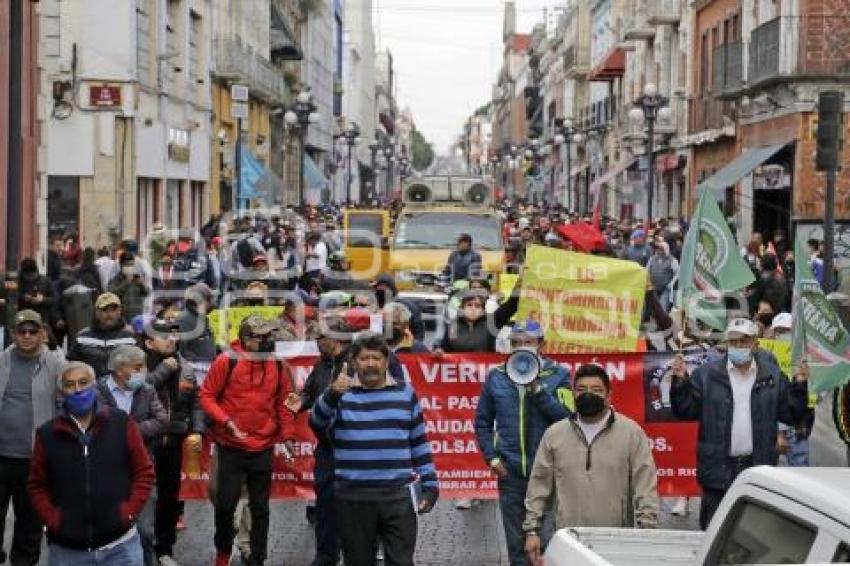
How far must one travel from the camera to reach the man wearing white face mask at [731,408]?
955 cm

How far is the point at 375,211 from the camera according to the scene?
125 feet

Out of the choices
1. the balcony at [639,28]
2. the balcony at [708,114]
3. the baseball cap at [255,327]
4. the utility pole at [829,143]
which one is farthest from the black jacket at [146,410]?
the balcony at [639,28]

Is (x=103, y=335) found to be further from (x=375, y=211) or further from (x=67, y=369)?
(x=375, y=211)

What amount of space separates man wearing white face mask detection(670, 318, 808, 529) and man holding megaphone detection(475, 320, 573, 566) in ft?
2.75

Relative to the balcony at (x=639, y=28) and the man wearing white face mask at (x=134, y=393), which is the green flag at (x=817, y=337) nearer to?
the man wearing white face mask at (x=134, y=393)

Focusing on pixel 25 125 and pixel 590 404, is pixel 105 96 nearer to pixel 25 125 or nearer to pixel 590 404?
pixel 25 125

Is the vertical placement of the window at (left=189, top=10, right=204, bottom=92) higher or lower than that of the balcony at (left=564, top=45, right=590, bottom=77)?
lower

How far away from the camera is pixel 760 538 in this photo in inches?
203

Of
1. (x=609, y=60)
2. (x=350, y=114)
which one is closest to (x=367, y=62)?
(x=350, y=114)

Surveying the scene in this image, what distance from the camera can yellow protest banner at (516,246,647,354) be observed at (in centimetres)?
1334

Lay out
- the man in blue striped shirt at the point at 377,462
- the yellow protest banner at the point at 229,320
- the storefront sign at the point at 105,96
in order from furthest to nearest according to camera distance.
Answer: the storefront sign at the point at 105,96, the yellow protest banner at the point at 229,320, the man in blue striped shirt at the point at 377,462

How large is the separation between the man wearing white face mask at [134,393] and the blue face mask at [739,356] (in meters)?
3.31

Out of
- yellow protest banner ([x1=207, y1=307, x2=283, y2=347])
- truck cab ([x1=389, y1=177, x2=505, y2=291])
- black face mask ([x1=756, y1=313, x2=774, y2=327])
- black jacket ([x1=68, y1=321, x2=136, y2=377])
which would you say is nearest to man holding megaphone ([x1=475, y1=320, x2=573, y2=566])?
black jacket ([x1=68, y1=321, x2=136, y2=377])

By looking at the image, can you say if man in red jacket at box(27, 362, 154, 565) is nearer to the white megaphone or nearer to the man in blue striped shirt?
the man in blue striped shirt
